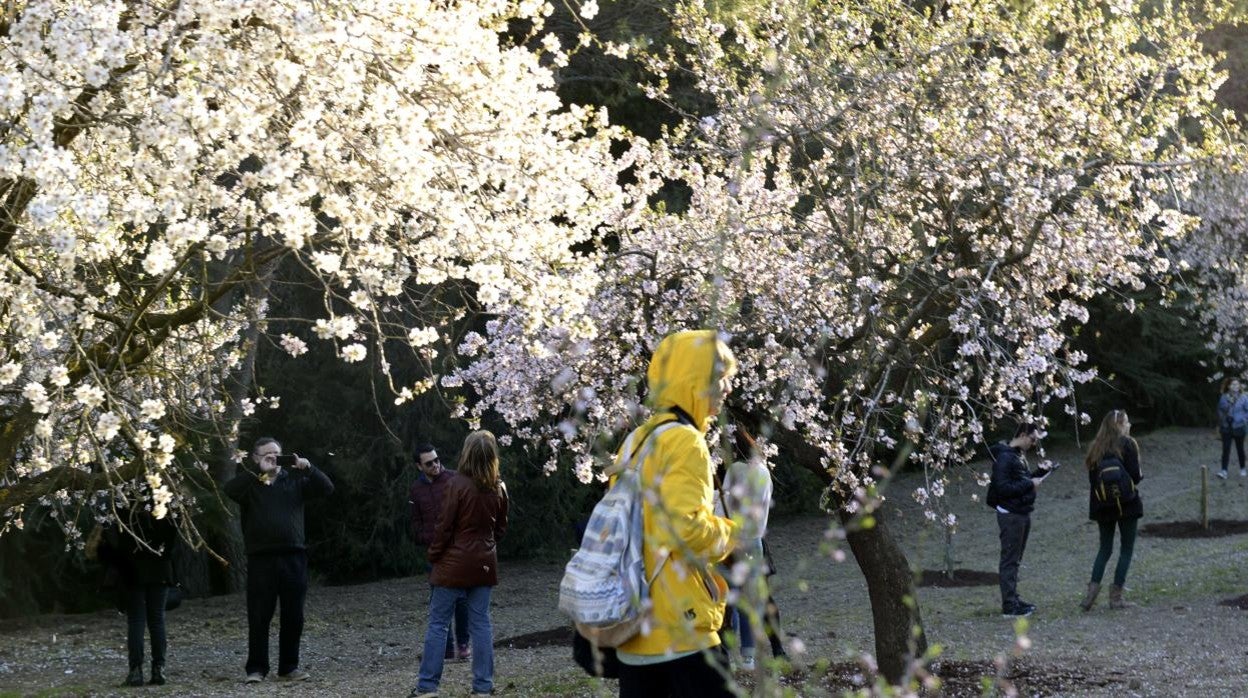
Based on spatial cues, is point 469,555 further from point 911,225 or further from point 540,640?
point 540,640

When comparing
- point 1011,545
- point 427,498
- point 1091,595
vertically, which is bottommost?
point 1091,595

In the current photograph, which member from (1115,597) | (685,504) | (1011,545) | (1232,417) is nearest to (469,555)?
(685,504)

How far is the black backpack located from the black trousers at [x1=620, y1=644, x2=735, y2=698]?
8185 mm

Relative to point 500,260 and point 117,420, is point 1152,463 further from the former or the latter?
point 117,420

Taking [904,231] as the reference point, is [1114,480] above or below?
below

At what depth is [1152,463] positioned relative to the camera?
25.8m

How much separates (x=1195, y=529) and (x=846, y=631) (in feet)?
26.7

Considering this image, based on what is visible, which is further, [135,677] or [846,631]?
[846,631]

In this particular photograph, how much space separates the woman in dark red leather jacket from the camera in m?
8.57

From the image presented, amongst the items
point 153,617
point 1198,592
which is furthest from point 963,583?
point 153,617

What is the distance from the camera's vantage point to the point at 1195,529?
18.3 metres

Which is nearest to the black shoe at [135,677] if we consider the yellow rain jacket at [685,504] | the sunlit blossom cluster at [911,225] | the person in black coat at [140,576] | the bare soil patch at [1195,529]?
the person in black coat at [140,576]

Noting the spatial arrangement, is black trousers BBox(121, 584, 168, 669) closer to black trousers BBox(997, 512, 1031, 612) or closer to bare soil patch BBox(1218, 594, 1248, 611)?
black trousers BBox(997, 512, 1031, 612)

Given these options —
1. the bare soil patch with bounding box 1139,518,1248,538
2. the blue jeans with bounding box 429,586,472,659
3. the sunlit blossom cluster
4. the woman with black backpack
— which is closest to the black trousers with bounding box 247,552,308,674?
the blue jeans with bounding box 429,586,472,659
